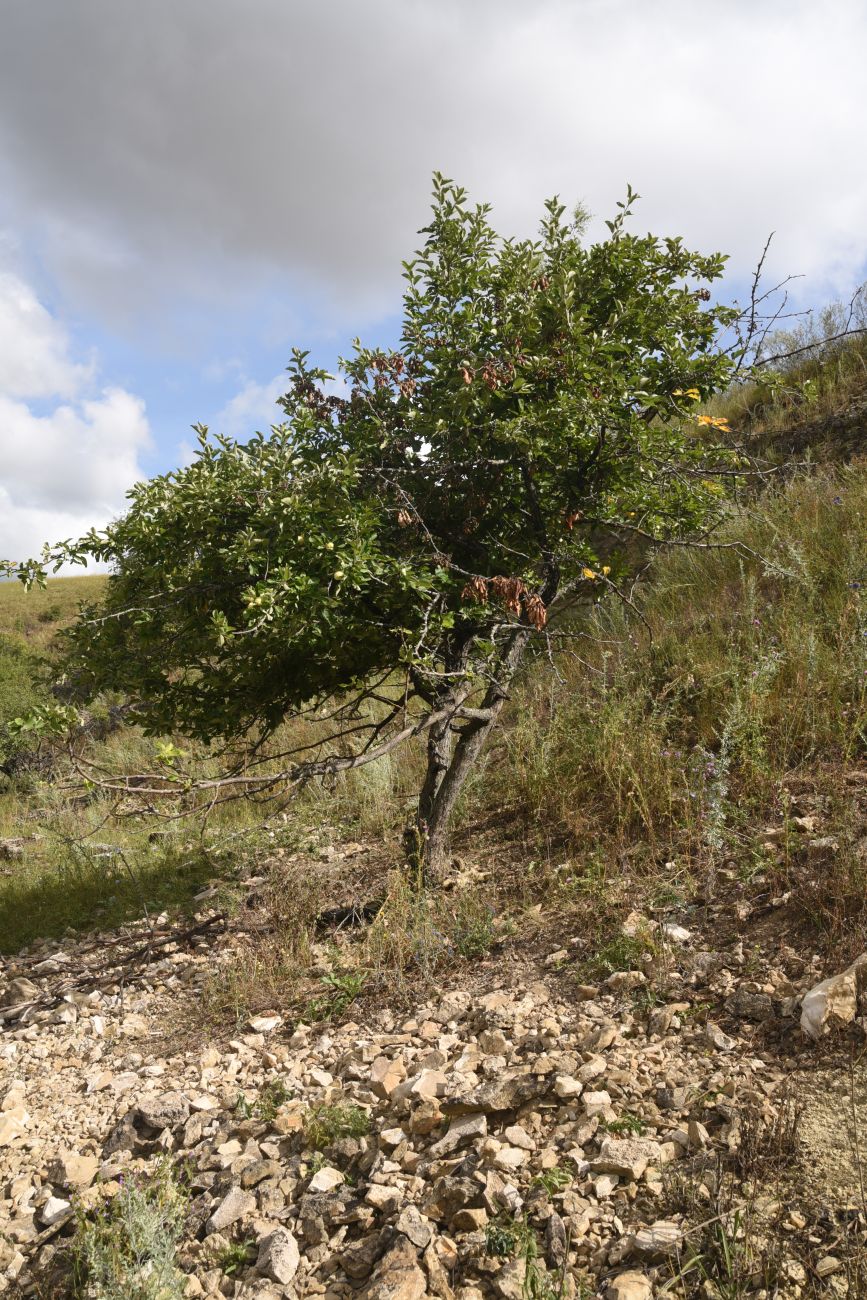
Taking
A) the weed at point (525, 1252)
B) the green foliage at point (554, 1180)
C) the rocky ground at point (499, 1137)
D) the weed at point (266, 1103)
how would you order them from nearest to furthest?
the weed at point (525, 1252) < the rocky ground at point (499, 1137) < the green foliage at point (554, 1180) < the weed at point (266, 1103)

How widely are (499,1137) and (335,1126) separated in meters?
0.68

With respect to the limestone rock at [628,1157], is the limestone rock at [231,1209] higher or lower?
lower

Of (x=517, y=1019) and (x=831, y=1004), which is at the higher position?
(x=831, y=1004)

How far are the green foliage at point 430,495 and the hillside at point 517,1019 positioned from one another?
43.3 inches

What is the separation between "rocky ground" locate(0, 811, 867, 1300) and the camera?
88.1 inches

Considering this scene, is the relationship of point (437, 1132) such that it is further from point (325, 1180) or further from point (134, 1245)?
point (134, 1245)

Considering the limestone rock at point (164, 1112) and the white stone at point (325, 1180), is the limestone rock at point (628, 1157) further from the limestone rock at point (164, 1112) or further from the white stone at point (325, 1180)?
the limestone rock at point (164, 1112)

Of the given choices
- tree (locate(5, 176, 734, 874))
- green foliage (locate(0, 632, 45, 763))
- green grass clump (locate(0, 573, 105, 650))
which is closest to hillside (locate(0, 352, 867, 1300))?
tree (locate(5, 176, 734, 874))

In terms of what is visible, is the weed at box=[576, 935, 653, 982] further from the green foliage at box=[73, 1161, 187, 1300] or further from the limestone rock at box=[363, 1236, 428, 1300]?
the green foliage at box=[73, 1161, 187, 1300]

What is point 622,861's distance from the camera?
4504 mm

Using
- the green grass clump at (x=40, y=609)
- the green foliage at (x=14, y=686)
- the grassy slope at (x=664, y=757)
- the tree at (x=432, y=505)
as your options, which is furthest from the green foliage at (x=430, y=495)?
the green grass clump at (x=40, y=609)

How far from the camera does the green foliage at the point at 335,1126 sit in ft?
9.92

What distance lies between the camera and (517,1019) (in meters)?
3.50

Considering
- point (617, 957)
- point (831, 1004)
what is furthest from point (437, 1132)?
point (831, 1004)
